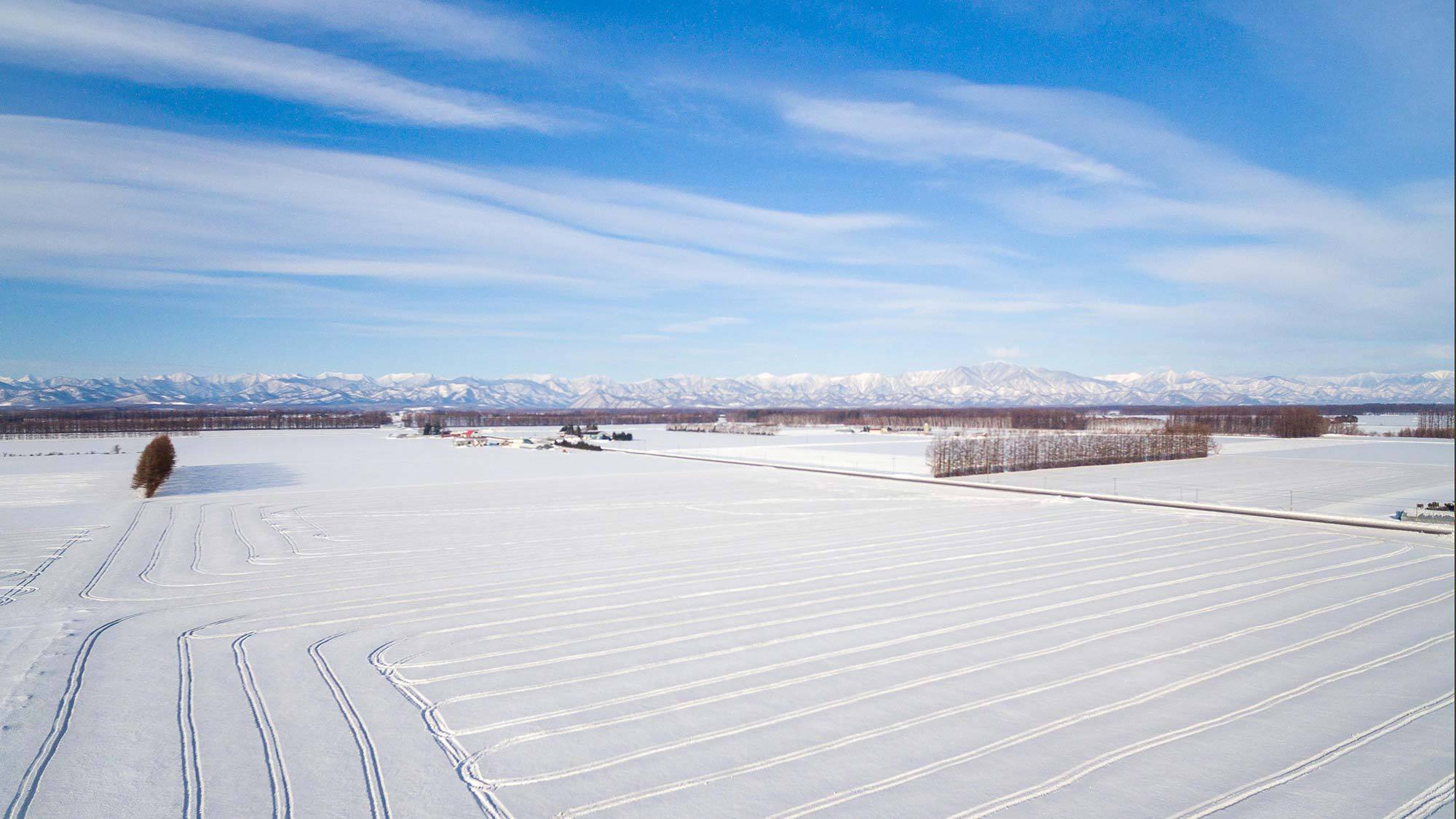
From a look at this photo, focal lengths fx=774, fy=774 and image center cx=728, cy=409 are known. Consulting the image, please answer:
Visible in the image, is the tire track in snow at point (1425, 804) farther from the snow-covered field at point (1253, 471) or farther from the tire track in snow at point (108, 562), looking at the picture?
the tire track in snow at point (108, 562)

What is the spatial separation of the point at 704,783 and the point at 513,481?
36625 mm

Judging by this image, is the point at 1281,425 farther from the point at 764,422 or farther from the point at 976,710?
the point at 976,710

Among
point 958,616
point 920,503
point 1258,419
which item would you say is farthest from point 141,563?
point 1258,419

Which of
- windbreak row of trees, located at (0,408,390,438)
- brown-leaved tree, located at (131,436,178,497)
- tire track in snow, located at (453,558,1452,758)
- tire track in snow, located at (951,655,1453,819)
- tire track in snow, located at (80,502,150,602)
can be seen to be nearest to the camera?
tire track in snow, located at (951,655,1453,819)

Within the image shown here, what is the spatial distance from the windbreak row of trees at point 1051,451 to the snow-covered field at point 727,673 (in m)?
22.3

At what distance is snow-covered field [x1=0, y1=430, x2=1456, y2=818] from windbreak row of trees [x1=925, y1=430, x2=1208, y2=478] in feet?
73.0

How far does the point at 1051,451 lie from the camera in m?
54.0

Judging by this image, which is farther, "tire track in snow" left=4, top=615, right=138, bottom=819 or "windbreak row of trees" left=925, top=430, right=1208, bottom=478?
"windbreak row of trees" left=925, top=430, right=1208, bottom=478

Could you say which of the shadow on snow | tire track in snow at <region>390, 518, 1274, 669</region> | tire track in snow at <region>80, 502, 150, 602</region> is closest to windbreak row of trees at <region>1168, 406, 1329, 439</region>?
tire track in snow at <region>390, 518, 1274, 669</region>

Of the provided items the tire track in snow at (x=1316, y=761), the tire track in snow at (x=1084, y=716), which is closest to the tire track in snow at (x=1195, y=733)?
the tire track in snow at (x=1316, y=761)

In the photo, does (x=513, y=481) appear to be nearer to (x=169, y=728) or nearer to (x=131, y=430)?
(x=169, y=728)

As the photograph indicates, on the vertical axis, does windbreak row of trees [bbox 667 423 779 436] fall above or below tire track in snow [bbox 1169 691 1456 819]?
above

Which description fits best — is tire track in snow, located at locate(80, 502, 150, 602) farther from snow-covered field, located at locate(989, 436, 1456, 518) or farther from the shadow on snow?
snow-covered field, located at locate(989, 436, 1456, 518)

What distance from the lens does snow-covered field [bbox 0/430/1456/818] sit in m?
8.24
